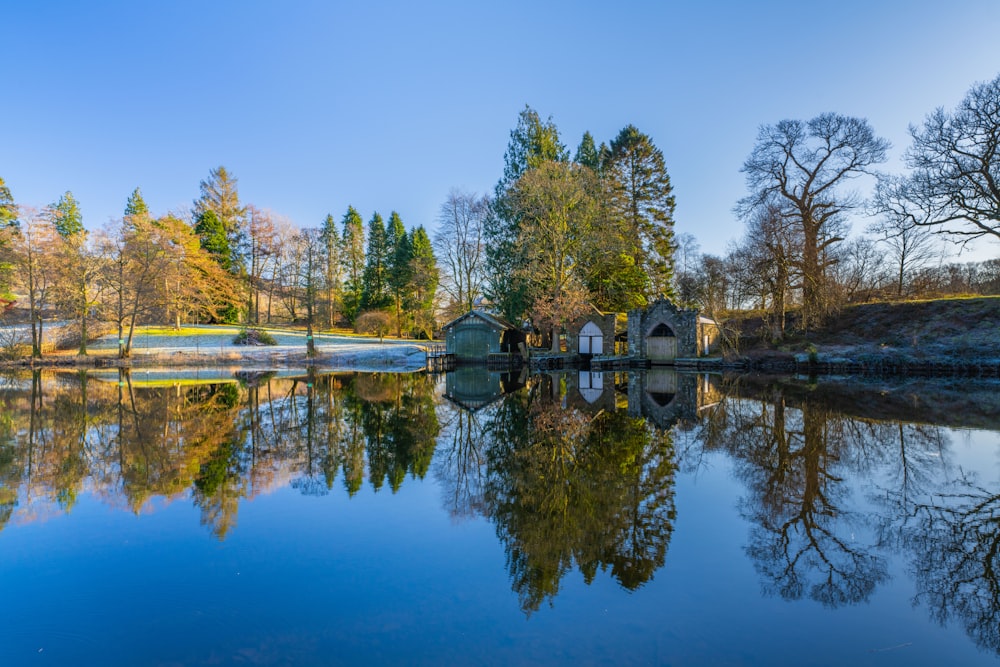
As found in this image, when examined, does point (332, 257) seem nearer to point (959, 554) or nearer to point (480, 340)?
point (480, 340)

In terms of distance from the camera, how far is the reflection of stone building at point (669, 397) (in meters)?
12.2

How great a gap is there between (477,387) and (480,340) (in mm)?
12848

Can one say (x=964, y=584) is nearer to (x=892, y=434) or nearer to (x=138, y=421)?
(x=892, y=434)

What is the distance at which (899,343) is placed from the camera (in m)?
25.5

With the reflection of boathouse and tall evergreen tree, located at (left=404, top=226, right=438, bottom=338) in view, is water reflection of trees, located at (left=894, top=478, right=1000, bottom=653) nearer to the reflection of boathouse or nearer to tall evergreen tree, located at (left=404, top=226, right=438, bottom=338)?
the reflection of boathouse

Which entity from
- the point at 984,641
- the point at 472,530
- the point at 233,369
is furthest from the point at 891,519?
the point at 233,369

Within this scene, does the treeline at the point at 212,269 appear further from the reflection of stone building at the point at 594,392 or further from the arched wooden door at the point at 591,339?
the reflection of stone building at the point at 594,392

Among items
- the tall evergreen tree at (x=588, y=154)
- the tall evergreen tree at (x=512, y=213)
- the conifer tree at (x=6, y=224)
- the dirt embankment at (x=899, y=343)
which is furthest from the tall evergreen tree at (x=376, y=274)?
the dirt embankment at (x=899, y=343)

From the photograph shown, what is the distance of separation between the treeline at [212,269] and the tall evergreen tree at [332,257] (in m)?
0.12

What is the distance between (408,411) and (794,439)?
8.96 meters

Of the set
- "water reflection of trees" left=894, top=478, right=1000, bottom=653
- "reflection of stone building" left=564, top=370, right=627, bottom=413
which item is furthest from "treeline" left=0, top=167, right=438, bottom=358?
"water reflection of trees" left=894, top=478, right=1000, bottom=653

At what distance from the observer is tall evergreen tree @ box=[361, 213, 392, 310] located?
152 feet

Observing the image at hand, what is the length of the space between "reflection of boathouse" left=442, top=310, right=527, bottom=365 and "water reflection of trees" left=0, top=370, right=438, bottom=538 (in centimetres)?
1498

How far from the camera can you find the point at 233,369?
93.7ft
